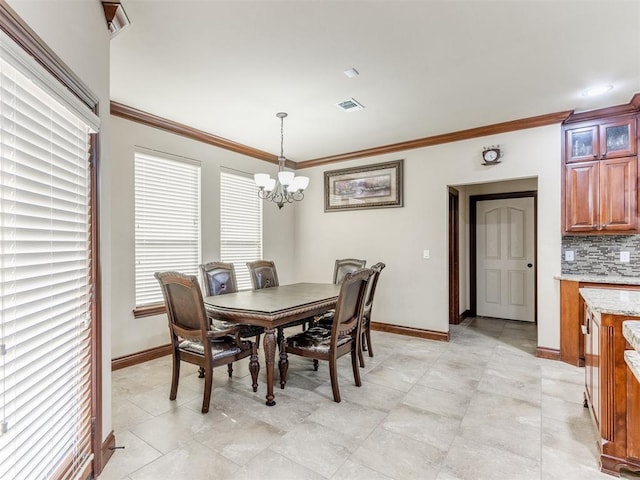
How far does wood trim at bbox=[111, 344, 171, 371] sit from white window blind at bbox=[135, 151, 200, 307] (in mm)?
517

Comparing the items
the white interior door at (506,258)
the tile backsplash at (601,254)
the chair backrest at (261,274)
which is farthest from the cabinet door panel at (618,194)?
the chair backrest at (261,274)

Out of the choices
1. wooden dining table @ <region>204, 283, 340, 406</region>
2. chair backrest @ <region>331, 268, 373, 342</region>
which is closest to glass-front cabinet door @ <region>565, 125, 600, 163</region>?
chair backrest @ <region>331, 268, 373, 342</region>

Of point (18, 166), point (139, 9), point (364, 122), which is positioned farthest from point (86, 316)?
point (364, 122)

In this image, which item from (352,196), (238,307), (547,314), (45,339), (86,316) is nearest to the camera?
(45,339)

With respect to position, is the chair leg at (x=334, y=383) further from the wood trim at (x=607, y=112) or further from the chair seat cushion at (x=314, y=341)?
the wood trim at (x=607, y=112)

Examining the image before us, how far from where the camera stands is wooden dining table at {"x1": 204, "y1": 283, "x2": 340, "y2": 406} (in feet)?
8.34

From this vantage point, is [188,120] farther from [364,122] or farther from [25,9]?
[25,9]

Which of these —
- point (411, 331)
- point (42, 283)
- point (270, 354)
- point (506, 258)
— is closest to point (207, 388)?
point (270, 354)

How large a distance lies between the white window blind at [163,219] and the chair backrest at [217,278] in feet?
2.14

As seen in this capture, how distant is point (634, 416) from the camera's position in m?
1.75

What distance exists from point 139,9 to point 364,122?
2.44m

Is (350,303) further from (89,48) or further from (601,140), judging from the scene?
(601,140)

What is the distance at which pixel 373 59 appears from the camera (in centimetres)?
250

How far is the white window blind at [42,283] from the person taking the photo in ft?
3.69
